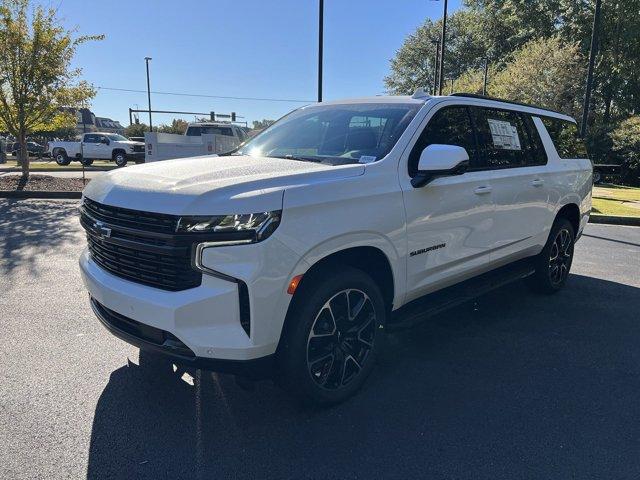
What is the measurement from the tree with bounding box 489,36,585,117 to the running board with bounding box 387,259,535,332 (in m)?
24.2

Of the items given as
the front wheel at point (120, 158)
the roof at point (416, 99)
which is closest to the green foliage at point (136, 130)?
the front wheel at point (120, 158)

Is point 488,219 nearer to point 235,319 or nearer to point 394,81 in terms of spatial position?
point 235,319

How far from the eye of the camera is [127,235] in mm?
2811

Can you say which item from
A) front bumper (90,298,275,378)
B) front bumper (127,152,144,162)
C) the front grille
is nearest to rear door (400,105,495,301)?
front bumper (90,298,275,378)

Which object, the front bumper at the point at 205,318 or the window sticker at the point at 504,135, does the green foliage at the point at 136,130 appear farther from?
the front bumper at the point at 205,318

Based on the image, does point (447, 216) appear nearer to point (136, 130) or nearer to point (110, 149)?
point (110, 149)

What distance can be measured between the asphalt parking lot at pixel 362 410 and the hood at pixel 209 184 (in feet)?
4.21

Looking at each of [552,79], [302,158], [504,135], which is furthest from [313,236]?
[552,79]

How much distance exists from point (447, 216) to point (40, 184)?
556 inches

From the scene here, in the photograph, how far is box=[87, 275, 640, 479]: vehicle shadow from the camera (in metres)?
2.64

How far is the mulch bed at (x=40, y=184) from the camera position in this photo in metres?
13.8

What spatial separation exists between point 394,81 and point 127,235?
200 ft

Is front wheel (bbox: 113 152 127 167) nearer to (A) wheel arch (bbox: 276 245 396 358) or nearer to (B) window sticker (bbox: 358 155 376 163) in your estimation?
(B) window sticker (bbox: 358 155 376 163)

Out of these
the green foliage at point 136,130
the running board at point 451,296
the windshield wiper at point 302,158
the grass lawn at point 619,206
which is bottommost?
the grass lawn at point 619,206
